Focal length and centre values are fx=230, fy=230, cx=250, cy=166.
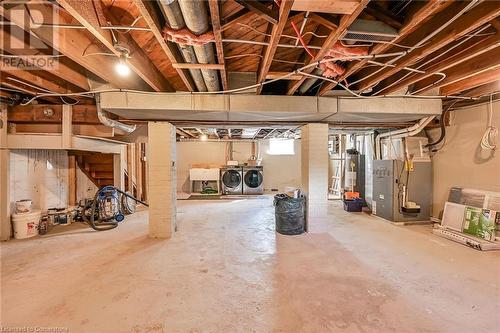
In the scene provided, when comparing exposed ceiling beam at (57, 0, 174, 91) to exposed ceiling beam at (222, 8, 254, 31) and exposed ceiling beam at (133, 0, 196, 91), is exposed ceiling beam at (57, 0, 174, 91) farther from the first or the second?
exposed ceiling beam at (222, 8, 254, 31)

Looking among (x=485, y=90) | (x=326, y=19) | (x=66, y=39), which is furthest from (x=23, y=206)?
(x=485, y=90)

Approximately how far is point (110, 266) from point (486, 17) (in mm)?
3872

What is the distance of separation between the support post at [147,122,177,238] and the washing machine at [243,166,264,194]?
4067 mm

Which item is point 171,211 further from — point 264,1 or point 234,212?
point 264,1

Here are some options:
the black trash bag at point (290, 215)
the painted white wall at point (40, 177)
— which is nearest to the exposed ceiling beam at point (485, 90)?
the black trash bag at point (290, 215)

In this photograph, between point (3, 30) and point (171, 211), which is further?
point (171, 211)

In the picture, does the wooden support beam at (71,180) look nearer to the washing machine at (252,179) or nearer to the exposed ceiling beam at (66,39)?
the exposed ceiling beam at (66,39)

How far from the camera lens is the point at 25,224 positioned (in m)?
3.52

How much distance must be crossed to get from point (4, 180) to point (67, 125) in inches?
45.8

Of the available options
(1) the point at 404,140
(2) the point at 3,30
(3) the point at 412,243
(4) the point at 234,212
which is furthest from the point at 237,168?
(2) the point at 3,30

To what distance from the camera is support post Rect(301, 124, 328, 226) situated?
373 cm

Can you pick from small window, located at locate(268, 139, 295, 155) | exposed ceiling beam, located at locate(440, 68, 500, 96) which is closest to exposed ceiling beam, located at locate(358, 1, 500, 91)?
exposed ceiling beam, located at locate(440, 68, 500, 96)

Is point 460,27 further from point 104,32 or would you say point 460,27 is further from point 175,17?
point 104,32

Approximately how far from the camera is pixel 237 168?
741 cm
